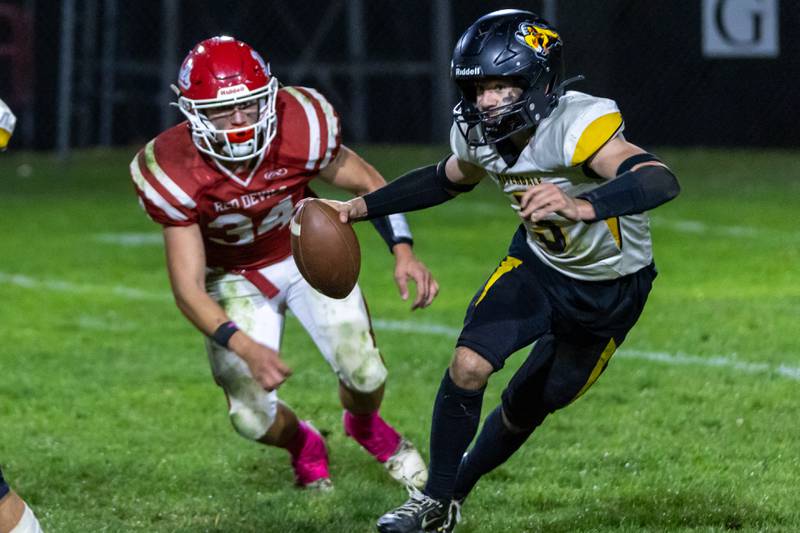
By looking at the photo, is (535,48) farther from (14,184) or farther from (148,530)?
(14,184)

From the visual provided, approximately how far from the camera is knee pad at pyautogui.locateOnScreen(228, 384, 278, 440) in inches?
177

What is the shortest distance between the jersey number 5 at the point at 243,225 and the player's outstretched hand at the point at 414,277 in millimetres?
419

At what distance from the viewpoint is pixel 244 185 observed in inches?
177

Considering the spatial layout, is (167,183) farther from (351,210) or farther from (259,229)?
(351,210)

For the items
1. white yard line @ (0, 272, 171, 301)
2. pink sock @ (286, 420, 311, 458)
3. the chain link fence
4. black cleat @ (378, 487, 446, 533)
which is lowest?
the chain link fence

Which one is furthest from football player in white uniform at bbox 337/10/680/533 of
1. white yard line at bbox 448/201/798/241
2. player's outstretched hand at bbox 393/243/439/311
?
white yard line at bbox 448/201/798/241

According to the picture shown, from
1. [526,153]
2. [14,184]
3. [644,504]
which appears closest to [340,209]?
[526,153]

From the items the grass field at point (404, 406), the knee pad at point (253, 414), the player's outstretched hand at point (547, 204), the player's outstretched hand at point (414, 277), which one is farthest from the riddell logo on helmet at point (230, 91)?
the player's outstretched hand at point (547, 204)

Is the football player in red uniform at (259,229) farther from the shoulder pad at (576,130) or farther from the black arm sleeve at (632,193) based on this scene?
the black arm sleeve at (632,193)

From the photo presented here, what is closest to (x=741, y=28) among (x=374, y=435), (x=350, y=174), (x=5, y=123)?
(x=350, y=174)

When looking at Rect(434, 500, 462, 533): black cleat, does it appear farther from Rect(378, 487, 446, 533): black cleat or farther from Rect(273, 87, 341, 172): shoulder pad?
Rect(273, 87, 341, 172): shoulder pad

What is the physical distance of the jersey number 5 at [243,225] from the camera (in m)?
4.54

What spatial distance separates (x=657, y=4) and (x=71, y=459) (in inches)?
390

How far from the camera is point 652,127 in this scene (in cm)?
1382
